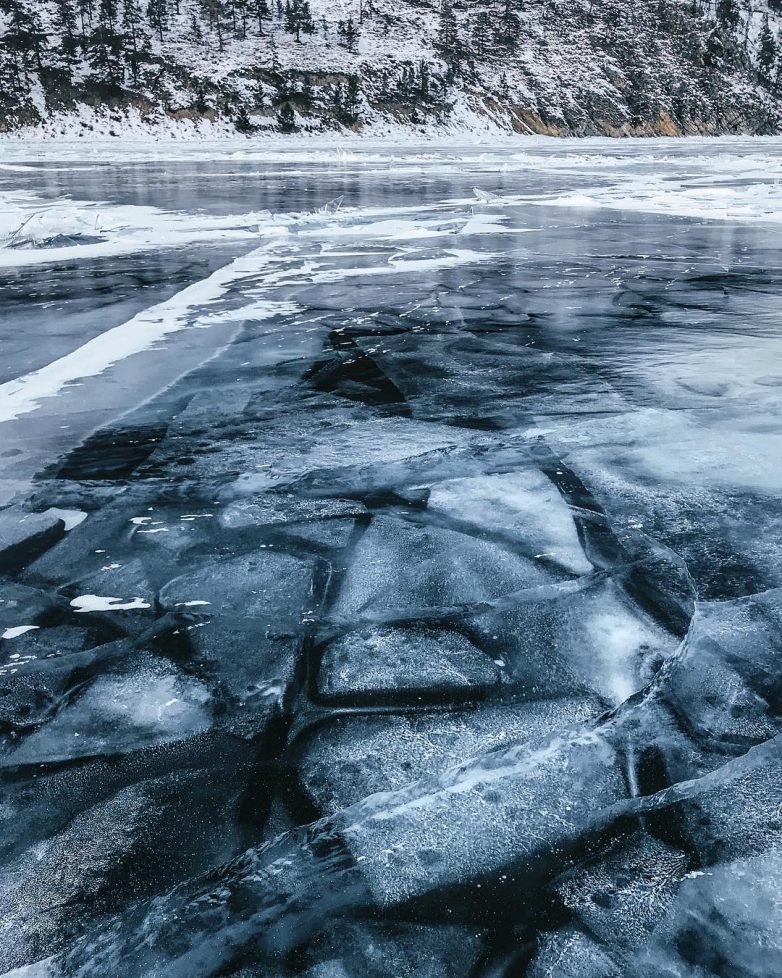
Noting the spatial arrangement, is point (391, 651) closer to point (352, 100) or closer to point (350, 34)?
point (352, 100)

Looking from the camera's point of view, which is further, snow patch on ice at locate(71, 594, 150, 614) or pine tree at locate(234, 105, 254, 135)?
pine tree at locate(234, 105, 254, 135)

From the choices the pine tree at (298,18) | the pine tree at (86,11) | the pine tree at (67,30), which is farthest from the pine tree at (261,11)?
the pine tree at (67,30)

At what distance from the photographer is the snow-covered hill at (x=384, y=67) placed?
→ 42.5 metres

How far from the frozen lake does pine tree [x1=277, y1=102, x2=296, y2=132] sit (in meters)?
43.4

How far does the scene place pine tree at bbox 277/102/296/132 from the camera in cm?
4331

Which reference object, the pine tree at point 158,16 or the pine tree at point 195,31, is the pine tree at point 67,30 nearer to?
the pine tree at point 158,16

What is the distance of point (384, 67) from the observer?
159ft

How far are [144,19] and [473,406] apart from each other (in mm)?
56434

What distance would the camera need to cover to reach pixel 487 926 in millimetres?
1064

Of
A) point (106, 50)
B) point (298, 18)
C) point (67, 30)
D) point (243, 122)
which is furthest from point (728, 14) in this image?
point (67, 30)

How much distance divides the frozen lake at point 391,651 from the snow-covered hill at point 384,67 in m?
42.7

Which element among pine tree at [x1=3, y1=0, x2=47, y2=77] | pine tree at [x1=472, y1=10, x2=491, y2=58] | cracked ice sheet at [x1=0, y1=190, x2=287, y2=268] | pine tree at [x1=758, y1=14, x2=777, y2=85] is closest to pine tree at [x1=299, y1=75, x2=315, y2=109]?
pine tree at [x1=472, y1=10, x2=491, y2=58]

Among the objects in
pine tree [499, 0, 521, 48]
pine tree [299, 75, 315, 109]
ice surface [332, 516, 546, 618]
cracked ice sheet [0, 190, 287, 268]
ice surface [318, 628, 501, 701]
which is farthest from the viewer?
pine tree [499, 0, 521, 48]

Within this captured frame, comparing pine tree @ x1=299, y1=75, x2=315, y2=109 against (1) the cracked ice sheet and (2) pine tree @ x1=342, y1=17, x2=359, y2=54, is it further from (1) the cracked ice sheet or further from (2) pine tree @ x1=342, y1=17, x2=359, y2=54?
(1) the cracked ice sheet
